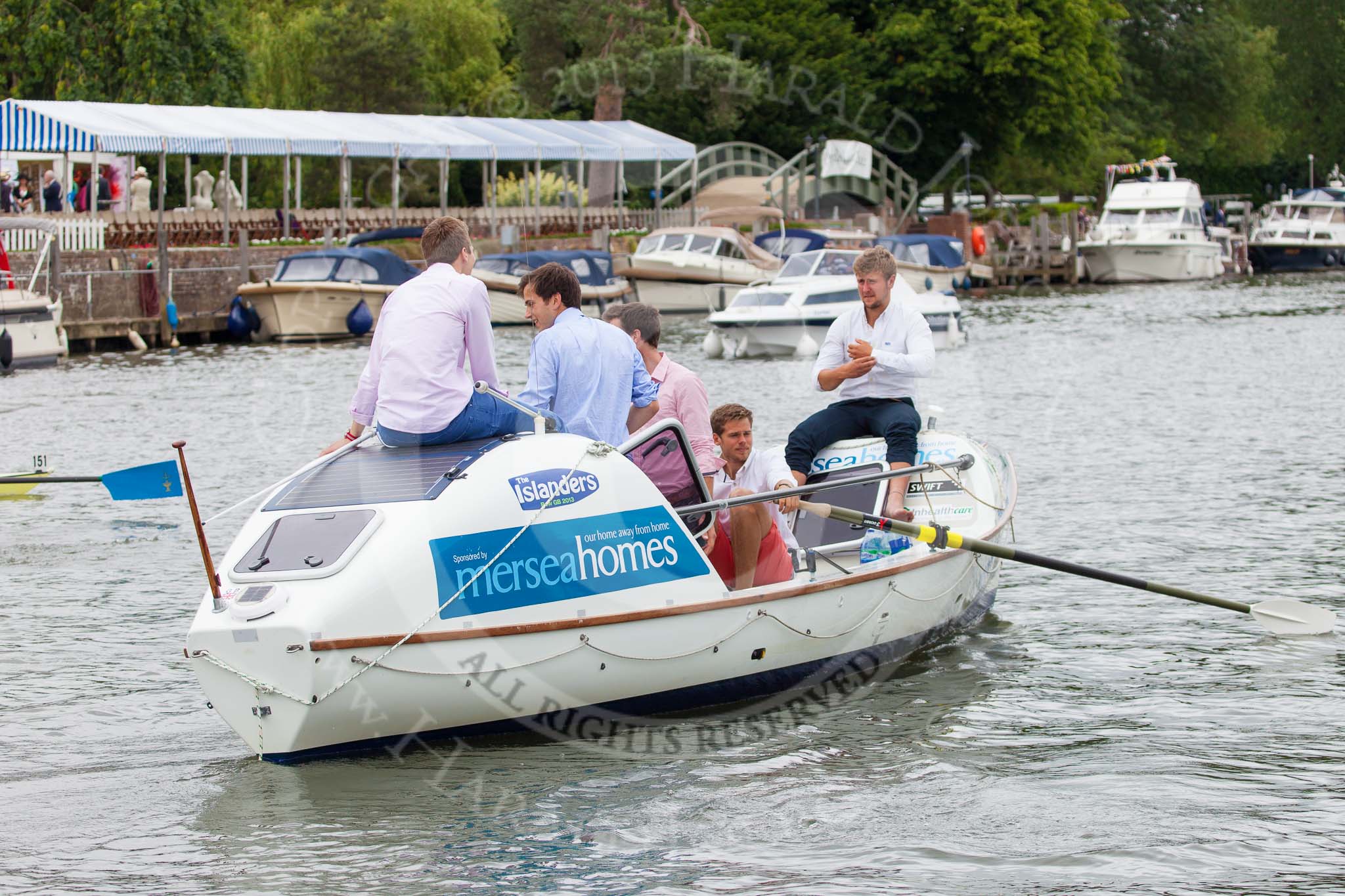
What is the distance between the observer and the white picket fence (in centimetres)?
3472

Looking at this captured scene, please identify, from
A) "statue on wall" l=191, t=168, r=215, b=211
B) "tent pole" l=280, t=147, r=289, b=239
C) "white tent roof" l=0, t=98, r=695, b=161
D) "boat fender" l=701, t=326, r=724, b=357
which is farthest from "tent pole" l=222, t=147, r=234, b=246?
"boat fender" l=701, t=326, r=724, b=357

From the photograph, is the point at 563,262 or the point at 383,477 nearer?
the point at 383,477

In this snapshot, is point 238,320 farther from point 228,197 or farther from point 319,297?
point 228,197

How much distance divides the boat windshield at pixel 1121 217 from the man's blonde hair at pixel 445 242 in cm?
5447

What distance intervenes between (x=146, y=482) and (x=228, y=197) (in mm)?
31831

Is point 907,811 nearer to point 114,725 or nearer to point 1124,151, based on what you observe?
point 114,725

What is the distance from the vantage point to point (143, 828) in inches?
300

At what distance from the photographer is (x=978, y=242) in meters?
57.2

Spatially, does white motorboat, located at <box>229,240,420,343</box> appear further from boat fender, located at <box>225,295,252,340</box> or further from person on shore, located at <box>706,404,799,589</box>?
person on shore, located at <box>706,404,799,589</box>

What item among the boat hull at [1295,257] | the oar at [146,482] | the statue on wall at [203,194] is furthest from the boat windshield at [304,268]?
the boat hull at [1295,257]

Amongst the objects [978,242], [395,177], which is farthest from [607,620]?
[978,242]

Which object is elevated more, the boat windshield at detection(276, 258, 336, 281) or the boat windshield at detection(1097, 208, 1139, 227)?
the boat windshield at detection(1097, 208, 1139, 227)

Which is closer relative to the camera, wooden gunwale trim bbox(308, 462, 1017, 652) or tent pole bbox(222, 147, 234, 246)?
wooden gunwale trim bbox(308, 462, 1017, 652)

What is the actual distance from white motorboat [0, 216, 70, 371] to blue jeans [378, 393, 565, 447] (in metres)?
23.5
